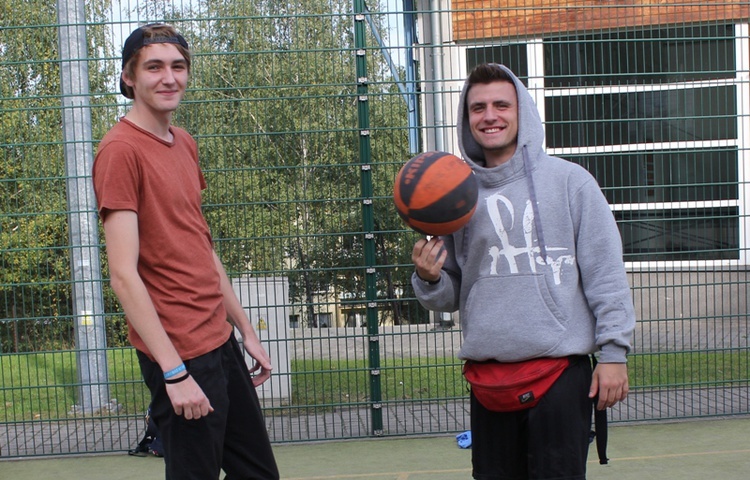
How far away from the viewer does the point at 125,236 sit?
112 inches

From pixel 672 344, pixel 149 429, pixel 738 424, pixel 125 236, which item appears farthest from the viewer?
pixel 672 344

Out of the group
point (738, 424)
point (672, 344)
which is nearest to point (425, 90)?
point (672, 344)

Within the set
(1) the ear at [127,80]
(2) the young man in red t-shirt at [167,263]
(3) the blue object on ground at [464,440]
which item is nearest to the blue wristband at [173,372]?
(2) the young man in red t-shirt at [167,263]

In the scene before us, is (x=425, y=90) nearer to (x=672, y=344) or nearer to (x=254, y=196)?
(x=254, y=196)

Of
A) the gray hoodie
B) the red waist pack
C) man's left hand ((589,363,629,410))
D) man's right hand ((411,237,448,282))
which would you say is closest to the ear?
man's right hand ((411,237,448,282))

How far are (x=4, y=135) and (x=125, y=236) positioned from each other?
12.6 ft

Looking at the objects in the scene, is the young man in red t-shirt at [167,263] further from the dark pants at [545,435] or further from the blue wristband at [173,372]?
the dark pants at [545,435]

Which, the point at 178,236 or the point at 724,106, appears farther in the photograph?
the point at 724,106

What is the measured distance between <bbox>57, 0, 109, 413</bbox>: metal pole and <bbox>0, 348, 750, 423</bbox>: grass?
5.2 inches

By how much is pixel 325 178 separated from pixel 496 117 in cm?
315

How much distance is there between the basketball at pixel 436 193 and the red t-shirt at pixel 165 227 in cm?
74

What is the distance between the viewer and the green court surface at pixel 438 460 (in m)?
5.45

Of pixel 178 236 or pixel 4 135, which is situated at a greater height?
pixel 4 135

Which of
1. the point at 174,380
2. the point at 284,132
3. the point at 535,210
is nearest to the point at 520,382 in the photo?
the point at 535,210
